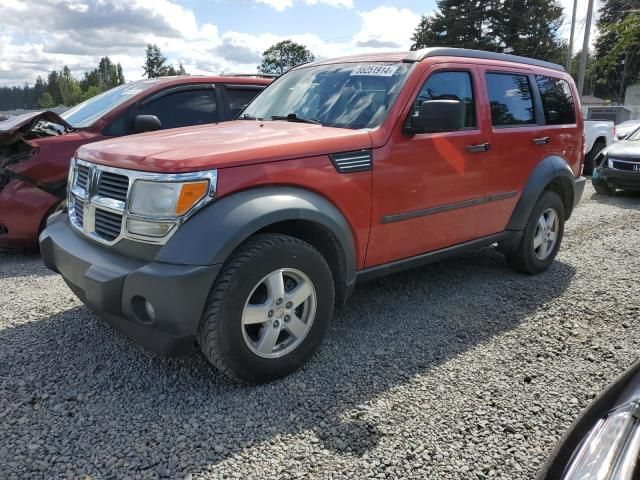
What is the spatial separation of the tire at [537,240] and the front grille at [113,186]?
3.45m

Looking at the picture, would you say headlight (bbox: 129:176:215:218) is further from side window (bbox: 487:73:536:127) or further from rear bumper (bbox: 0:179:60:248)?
A: rear bumper (bbox: 0:179:60:248)

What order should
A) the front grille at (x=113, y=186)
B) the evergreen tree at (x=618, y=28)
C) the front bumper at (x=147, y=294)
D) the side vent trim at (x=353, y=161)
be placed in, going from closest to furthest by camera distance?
1. the front bumper at (x=147, y=294)
2. the front grille at (x=113, y=186)
3. the side vent trim at (x=353, y=161)
4. the evergreen tree at (x=618, y=28)

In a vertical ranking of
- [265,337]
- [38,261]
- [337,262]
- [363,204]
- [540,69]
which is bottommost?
[38,261]

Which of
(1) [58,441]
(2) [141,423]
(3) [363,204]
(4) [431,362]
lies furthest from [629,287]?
(1) [58,441]

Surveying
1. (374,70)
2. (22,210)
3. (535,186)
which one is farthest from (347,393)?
(22,210)

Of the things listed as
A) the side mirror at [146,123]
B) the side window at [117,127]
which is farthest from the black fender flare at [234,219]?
the side window at [117,127]

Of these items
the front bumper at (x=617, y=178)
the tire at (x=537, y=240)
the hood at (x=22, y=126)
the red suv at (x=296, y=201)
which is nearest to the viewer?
the red suv at (x=296, y=201)

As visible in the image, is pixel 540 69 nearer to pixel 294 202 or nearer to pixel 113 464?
pixel 294 202

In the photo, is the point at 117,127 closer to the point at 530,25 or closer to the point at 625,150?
the point at 625,150

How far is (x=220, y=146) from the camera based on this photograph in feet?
9.48

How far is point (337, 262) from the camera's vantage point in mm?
3275

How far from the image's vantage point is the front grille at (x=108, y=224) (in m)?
2.84

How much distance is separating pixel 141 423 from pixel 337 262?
1.43 m

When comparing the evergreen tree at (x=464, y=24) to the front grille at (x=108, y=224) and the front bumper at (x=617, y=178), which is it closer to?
the front bumper at (x=617, y=178)
